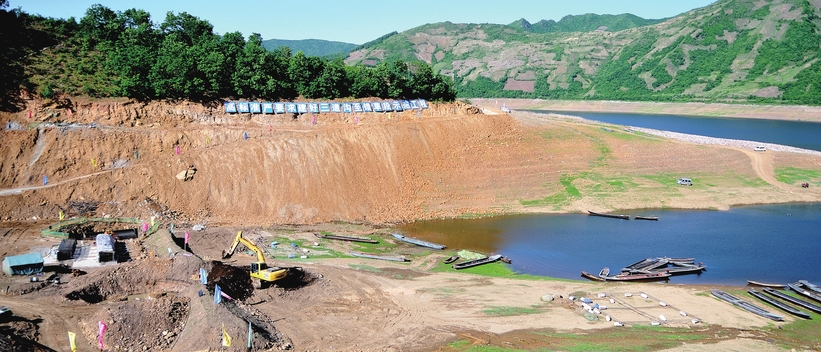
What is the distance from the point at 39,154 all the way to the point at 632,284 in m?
53.3

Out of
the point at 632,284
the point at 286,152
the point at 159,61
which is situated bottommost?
the point at 632,284

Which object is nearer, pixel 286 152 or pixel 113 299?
pixel 113 299

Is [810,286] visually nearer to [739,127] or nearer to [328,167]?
[328,167]

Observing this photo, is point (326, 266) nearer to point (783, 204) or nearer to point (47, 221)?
point (47, 221)

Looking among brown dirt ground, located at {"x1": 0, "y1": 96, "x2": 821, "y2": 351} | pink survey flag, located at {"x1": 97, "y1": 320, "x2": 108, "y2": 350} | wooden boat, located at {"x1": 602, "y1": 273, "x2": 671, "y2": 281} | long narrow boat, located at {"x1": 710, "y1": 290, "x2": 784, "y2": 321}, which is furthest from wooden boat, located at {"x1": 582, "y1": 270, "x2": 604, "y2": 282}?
pink survey flag, located at {"x1": 97, "y1": 320, "x2": 108, "y2": 350}

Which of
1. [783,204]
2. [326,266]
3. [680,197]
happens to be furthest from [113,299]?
[783,204]

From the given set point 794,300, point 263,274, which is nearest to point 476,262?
point 263,274

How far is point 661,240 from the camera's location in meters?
55.8

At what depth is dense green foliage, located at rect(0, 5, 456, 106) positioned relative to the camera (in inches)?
2516

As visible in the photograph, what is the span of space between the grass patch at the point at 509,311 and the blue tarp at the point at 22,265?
2932cm

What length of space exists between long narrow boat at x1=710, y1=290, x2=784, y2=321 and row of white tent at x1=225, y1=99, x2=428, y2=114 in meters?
44.1

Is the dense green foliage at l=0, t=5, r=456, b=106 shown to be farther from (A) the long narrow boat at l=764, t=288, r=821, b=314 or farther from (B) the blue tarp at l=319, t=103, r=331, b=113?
(A) the long narrow boat at l=764, t=288, r=821, b=314

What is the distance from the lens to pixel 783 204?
69938mm

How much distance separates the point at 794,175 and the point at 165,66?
7916 centimetres
